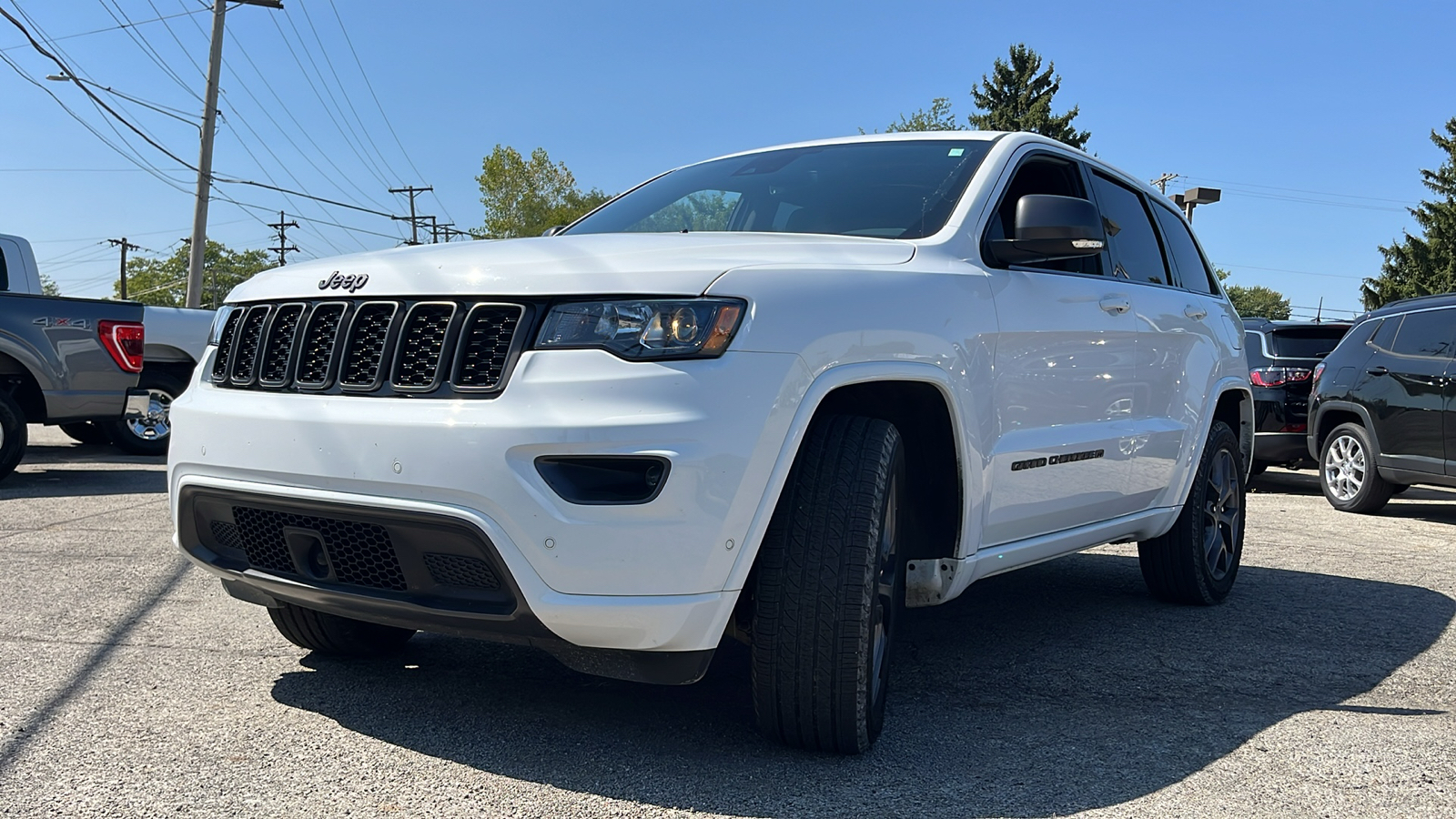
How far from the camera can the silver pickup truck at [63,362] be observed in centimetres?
827

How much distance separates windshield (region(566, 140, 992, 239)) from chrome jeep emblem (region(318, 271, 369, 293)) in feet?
4.05

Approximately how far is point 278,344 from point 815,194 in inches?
70.0

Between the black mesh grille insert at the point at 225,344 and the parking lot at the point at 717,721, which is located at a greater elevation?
the black mesh grille insert at the point at 225,344

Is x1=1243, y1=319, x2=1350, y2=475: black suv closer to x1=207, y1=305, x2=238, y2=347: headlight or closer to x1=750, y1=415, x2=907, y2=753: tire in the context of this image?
x1=750, y1=415, x2=907, y2=753: tire

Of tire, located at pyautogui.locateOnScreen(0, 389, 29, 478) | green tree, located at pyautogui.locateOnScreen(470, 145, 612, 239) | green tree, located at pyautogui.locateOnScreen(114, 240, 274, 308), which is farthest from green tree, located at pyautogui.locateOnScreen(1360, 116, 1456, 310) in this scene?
green tree, located at pyautogui.locateOnScreen(114, 240, 274, 308)

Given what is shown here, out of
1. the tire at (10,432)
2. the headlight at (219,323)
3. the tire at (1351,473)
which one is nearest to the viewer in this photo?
the headlight at (219,323)

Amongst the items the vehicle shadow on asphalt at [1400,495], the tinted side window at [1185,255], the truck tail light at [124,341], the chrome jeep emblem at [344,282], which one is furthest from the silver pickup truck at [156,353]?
the vehicle shadow on asphalt at [1400,495]

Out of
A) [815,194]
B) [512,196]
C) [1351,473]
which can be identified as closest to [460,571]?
[815,194]

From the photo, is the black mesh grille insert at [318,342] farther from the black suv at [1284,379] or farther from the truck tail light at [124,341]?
the black suv at [1284,379]

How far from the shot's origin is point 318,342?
3.06 meters

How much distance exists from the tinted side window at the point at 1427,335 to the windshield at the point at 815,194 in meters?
6.21

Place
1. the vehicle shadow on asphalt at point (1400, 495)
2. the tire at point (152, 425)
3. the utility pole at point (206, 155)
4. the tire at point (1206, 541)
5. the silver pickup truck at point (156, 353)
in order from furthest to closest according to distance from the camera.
Result: the utility pole at point (206, 155) → the tire at point (152, 425) → the silver pickup truck at point (156, 353) → the vehicle shadow on asphalt at point (1400, 495) → the tire at point (1206, 541)

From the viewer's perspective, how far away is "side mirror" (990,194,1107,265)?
3611 millimetres

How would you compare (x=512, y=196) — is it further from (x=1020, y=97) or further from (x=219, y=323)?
(x=219, y=323)
